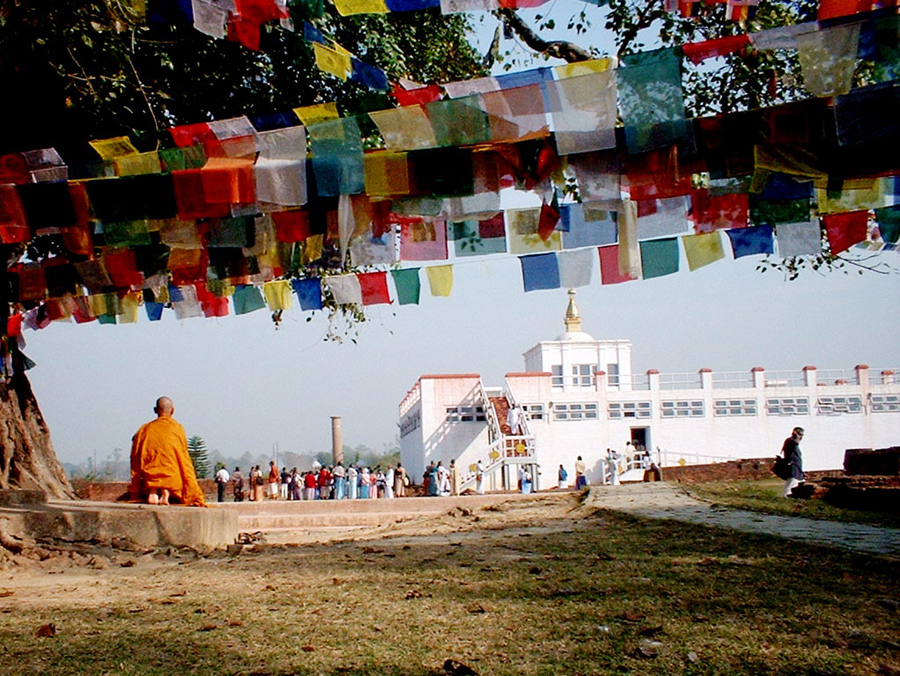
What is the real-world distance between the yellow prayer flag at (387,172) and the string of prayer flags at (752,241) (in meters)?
2.89

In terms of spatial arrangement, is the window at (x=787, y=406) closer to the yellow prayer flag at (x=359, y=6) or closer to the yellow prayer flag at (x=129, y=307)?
the yellow prayer flag at (x=129, y=307)

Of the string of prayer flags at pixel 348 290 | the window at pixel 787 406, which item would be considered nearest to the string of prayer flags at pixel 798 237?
A: the string of prayer flags at pixel 348 290

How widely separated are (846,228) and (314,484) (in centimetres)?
1999

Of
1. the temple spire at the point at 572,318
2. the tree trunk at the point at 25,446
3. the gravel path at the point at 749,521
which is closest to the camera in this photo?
the gravel path at the point at 749,521

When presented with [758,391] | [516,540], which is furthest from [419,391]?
[516,540]

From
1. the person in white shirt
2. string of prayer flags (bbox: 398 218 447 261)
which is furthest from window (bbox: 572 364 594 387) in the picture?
string of prayer flags (bbox: 398 218 447 261)

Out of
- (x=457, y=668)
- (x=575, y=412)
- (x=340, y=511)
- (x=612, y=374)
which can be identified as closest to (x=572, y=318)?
(x=612, y=374)

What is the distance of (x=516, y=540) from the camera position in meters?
7.19

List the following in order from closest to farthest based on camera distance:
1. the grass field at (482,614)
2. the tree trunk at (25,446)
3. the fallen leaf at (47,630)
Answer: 1. the grass field at (482,614)
2. the fallen leaf at (47,630)
3. the tree trunk at (25,446)

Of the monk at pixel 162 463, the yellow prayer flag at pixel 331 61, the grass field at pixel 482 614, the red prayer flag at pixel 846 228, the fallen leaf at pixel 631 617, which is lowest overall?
the grass field at pixel 482 614

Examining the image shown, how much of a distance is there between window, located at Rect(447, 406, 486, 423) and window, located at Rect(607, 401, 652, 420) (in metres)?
5.58

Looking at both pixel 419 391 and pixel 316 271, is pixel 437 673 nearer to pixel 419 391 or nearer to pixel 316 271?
pixel 316 271

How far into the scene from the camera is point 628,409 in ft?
124

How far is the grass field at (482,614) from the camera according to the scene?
3.13 m
